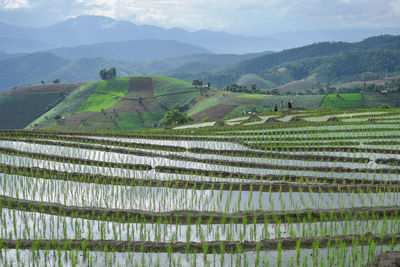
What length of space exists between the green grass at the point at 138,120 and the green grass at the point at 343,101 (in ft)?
181

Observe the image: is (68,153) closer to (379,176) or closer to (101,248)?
(101,248)

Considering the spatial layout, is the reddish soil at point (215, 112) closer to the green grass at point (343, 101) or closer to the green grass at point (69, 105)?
the green grass at point (343, 101)

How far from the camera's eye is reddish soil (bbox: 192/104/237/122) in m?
98.6

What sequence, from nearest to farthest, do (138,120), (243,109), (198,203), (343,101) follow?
(198,203) < (343,101) < (243,109) < (138,120)

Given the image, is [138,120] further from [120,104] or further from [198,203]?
[198,203]

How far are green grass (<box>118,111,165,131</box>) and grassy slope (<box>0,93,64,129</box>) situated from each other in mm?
40957

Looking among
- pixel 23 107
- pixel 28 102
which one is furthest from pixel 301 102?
pixel 28 102

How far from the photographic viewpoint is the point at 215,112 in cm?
10194

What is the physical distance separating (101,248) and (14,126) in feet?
442

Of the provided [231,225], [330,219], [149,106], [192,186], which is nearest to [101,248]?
[231,225]

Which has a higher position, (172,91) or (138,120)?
(172,91)

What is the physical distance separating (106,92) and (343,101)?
91589mm

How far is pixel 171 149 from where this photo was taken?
57.0 feet

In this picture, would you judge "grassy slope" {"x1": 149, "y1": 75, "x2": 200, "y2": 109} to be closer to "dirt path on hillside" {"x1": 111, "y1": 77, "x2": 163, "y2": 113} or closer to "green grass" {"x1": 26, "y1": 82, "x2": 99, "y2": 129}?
"dirt path on hillside" {"x1": 111, "y1": 77, "x2": 163, "y2": 113}
